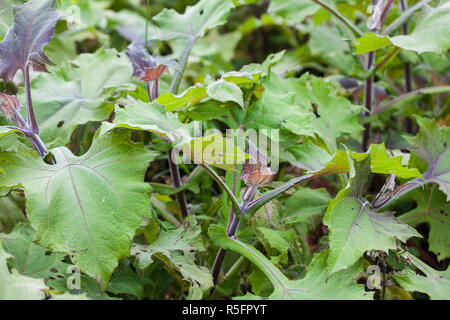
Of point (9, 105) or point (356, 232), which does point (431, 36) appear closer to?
point (356, 232)

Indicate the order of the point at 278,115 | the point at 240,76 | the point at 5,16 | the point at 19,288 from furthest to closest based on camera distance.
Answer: the point at 5,16 → the point at 278,115 → the point at 240,76 → the point at 19,288

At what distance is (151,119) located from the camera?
30.3 inches

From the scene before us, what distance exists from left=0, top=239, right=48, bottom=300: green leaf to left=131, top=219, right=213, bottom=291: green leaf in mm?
164

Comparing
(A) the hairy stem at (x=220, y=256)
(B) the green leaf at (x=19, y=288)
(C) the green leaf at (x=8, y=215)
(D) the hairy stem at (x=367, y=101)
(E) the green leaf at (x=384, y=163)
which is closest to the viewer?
(B) the green leaf at (x=19, y=288)

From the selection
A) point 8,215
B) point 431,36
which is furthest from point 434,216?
point 8,215

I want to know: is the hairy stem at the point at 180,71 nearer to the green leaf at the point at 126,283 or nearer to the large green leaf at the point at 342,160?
the large green leaf at the point at 342,160

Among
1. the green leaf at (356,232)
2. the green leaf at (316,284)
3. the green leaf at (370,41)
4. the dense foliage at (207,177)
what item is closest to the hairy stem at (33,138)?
the dense foliage at (207,177)

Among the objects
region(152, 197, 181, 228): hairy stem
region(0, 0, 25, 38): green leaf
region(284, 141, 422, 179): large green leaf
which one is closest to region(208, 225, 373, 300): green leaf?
region(284, 141, 422, 179): large green leaf

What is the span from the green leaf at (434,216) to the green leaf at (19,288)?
740 millimetres

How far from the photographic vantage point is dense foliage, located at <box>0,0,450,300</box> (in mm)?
708

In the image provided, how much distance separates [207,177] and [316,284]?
0.52 metres

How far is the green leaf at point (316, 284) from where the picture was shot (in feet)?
2.39

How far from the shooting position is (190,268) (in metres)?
0.80
